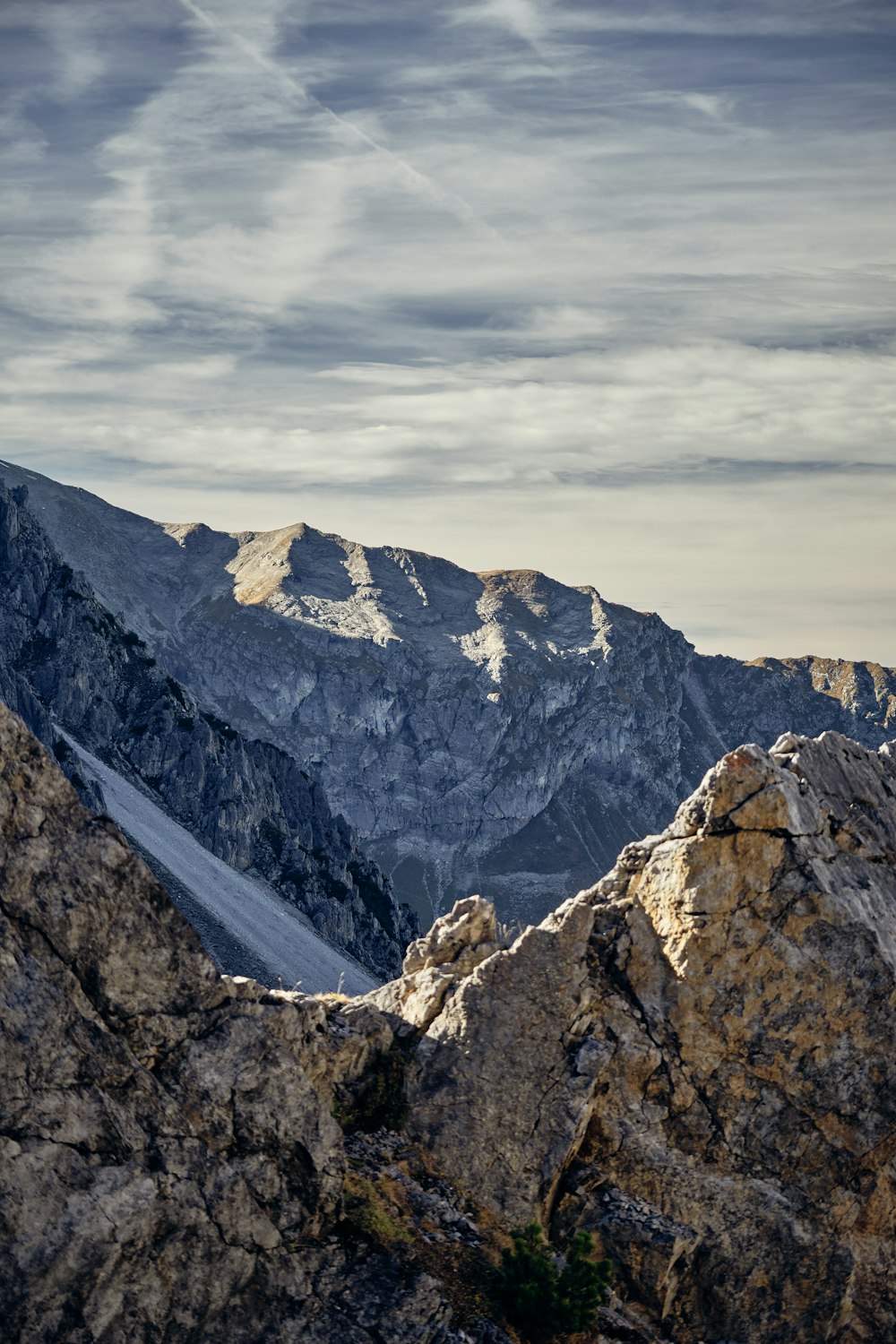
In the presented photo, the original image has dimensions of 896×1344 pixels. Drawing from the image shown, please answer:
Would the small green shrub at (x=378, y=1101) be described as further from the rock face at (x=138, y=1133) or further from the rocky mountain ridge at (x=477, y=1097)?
the rock face at (x=138, y=1133)

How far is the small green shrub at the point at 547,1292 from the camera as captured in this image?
29.1 m

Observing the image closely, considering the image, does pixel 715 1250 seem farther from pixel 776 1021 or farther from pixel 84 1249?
pixel 84 1249

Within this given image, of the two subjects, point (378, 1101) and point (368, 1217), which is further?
point (378, 1101)

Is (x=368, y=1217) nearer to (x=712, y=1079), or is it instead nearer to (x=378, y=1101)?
(x=378, y=1101)

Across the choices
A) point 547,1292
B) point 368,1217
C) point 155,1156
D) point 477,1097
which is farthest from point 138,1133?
point 547,1292

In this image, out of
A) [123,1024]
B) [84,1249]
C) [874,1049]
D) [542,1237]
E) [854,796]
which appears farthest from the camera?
[854,796]

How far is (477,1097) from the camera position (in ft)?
111

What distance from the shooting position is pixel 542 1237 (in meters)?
31.8

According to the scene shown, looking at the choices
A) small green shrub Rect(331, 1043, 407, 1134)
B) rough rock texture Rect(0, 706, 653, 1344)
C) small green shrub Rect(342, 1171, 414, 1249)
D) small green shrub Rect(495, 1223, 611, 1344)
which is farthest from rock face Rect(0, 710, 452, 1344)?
small green shrub Rect(331, 1043, 407, 1134)

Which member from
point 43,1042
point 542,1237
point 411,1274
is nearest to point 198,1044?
point 43,1042

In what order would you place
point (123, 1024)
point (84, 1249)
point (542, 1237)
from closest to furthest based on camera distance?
point (84, 1249)
point (123, 1024)
point (542, 1237)

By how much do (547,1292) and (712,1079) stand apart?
810cm

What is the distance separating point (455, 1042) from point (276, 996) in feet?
16.4

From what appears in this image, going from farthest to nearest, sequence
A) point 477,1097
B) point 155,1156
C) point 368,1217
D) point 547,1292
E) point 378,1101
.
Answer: point 378,1101 < point 477,1097 < point 368,1217 < point 547,1292 < point 155,1156
